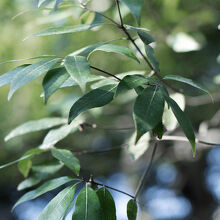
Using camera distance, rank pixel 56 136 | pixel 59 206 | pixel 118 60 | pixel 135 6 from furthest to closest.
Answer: pixel 118 60
pixel 56 136
pixel 59 206
pixel 135 6

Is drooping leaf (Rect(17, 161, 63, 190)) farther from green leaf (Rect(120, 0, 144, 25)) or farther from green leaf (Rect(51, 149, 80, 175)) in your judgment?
green leaf (Rect(120, 0, 144, 25))

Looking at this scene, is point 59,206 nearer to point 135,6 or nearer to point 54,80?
point 54,80

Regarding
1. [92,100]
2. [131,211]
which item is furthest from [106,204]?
[92,100]

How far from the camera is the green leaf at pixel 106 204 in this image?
549mm

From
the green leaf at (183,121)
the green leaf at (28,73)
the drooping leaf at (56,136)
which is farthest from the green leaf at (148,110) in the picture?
the drooping leaf at (56,136)

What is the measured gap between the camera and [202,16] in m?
1.41

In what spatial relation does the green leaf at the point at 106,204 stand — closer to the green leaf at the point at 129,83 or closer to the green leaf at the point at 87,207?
the green leaf at the point at 87,207

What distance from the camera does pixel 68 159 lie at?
62 cm

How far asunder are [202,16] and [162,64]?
0.32 metres

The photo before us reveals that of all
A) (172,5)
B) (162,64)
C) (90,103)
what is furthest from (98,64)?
(90,103)

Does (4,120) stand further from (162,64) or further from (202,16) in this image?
(202,16)

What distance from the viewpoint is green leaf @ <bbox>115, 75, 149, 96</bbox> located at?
17.7 inches

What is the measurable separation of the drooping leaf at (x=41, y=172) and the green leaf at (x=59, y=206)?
21 centimetres

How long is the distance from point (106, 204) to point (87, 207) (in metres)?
0.06
